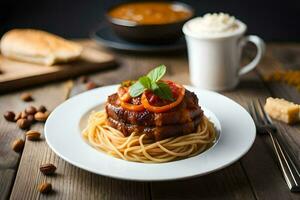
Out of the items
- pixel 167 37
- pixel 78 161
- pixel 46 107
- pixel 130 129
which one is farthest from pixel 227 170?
pixel 167 37

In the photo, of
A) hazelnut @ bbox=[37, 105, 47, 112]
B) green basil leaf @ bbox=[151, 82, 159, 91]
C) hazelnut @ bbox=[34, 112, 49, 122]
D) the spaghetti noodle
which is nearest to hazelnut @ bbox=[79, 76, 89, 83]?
hazelnut @ bbox=[37, 105, 47, 112]

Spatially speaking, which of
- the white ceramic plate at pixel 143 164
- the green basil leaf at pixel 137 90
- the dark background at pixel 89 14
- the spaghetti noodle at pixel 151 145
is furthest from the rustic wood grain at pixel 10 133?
the dark background at pixel 89 14

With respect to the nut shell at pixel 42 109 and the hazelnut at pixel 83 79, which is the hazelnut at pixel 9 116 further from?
the hazelnut at pixel 83 79

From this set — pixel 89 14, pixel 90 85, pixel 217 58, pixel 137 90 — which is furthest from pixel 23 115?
pixel 89 14

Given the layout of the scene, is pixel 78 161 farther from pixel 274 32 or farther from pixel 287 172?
pixel 274 32

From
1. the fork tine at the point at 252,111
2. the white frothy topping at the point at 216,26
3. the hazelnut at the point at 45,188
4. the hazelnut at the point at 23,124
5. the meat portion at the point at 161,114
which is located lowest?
the fork tine at the point at 252,111

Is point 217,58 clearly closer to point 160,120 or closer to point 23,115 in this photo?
point 160,120
